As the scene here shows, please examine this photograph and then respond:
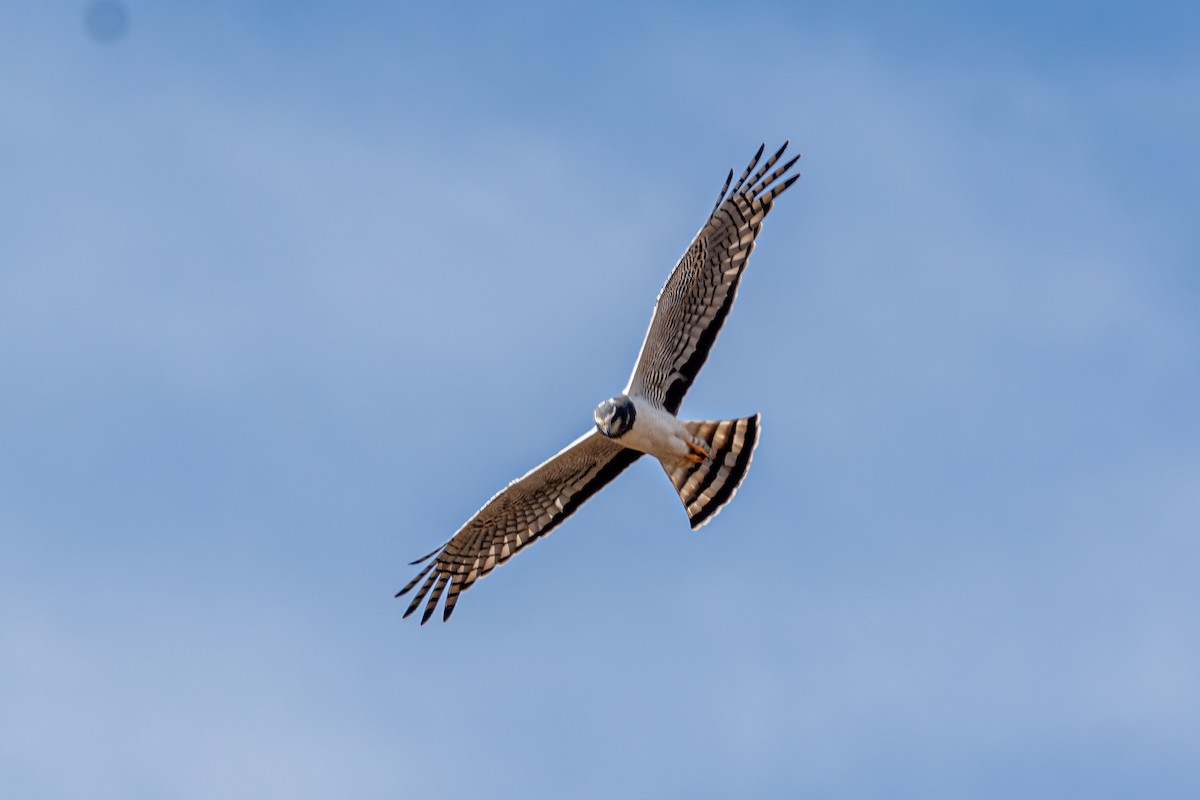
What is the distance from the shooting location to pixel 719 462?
1911 centimetres

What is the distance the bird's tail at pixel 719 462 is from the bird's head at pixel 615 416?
80 cm

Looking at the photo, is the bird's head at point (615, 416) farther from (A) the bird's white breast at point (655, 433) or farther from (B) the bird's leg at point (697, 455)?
(B) the bird's leg at point (697, 455)

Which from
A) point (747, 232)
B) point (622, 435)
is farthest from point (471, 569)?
point (747, 232)

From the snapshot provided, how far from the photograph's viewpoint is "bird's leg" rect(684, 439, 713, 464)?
19.0 meters

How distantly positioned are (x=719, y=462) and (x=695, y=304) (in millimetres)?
1524

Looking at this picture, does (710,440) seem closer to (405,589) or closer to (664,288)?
(664,288)

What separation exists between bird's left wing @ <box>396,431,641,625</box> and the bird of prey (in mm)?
14

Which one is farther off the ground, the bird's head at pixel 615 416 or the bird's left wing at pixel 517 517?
the bird's left wing at pixel 517 517

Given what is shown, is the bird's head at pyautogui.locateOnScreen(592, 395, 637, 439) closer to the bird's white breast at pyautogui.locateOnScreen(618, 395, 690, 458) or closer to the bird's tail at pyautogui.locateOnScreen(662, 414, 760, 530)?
the bird's white breast at pyautogui.locateOnScreen(618, 395, 690, 458)

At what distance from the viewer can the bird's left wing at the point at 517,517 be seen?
19.5 meters

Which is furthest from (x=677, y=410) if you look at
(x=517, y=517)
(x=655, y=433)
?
(x=517, y=517)

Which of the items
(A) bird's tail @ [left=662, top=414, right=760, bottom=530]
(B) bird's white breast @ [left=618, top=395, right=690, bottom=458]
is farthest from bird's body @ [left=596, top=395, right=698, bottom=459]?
(A) bird's tail @ [left=662, top=414, right=760, bottom=530]

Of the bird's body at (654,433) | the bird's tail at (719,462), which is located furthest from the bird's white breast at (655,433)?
the bird's tail at (719,462)

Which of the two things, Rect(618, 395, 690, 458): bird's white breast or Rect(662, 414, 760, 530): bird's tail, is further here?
Rect(662, 414, 760, 530): bird's tail
